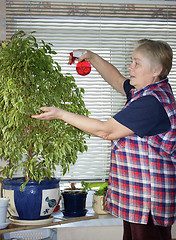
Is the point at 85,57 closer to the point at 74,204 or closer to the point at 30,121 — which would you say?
the point at 30,121

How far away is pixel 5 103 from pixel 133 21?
66.6 inches

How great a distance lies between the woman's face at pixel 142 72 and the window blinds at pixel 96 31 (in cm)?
134

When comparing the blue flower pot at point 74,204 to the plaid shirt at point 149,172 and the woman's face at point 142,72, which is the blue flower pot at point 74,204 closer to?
the plaid shirt at point 149,172

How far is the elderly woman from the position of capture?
1403 millimetres

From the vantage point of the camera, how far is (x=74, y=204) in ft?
6.81

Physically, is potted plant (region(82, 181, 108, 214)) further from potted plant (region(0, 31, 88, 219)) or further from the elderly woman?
the elderly woman

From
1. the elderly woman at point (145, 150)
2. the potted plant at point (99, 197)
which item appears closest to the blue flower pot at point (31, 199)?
the elderly woman at point (145, 150)

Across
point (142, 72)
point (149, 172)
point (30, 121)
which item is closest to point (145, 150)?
point (149, 172)

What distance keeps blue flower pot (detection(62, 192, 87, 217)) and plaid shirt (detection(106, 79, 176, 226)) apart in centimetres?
60

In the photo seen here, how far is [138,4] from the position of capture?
3.03m

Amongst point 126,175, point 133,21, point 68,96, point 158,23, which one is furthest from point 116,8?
point 126,175

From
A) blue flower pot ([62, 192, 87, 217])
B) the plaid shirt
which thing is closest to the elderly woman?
the plaid shirt

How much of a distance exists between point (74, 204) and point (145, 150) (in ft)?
2.61

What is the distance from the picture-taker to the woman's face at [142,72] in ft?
5.00
